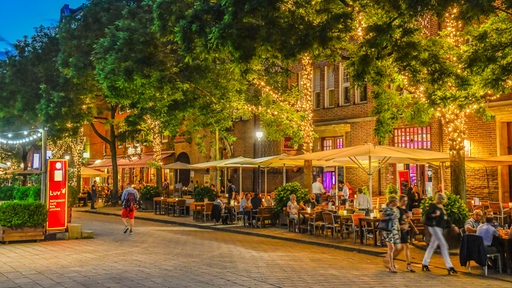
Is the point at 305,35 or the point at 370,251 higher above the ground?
the point at 305,35

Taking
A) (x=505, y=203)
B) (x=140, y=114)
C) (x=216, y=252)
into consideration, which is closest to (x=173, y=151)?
(x=140, y=114)

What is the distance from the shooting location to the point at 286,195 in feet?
69.9

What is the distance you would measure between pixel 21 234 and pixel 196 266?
24.1ft

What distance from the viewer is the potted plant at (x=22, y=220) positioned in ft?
52.9

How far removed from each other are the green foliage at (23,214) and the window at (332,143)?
694 inches

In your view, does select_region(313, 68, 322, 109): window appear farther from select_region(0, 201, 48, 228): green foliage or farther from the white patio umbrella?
select_region(0, 201, 48, 228): green foliage

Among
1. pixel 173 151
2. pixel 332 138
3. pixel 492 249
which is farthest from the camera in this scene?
pixel 173 151

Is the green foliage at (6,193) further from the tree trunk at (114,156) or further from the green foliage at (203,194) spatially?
the tree trunk at (114,156)

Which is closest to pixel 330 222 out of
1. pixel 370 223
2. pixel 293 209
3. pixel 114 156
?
pixel 370 223

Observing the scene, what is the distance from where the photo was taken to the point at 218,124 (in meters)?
26.0

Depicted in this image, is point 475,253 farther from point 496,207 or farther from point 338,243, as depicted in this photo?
point 496,207

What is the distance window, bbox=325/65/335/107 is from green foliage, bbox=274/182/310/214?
1057 cm

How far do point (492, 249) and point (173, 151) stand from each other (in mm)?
35335

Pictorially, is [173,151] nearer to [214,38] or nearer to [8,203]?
[8,203]
